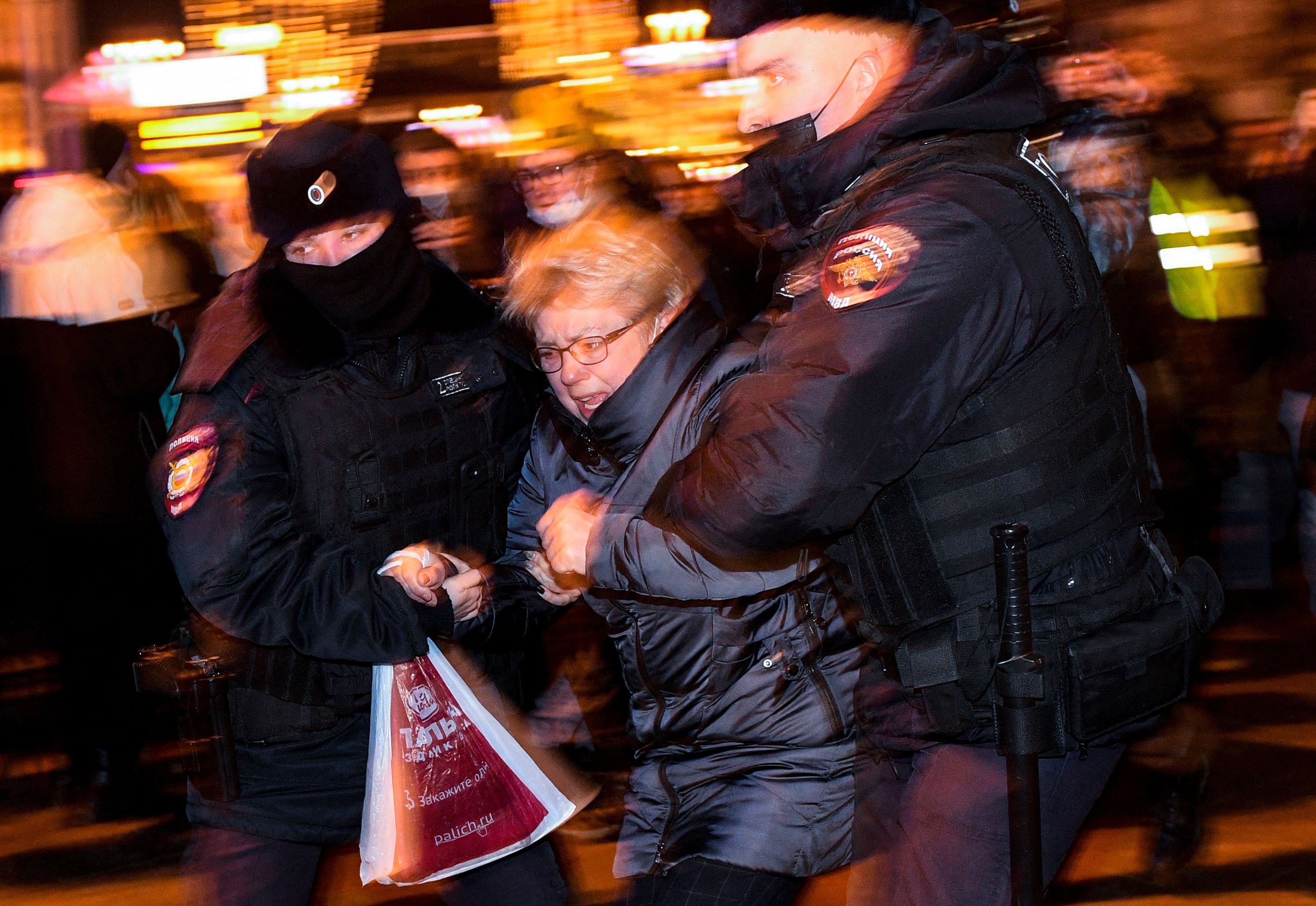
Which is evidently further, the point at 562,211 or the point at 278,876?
the point at 562,211

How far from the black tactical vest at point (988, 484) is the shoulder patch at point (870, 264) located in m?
0.09

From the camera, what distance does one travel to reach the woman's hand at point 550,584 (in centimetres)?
271

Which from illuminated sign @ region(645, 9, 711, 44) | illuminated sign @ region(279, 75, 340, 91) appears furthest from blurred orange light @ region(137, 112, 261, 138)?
illuminated sign @ region(645, 9, 711, 44)

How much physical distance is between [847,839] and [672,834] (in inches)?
11.6

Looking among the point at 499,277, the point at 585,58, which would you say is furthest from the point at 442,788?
the point at 585,58

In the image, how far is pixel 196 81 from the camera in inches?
496

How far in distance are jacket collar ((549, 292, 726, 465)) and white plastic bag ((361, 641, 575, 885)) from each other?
575 millimetres

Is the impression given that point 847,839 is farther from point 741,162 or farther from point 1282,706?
point 1282,706

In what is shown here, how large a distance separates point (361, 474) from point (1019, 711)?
128 cm

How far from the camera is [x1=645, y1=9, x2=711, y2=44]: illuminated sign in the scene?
15797 mm

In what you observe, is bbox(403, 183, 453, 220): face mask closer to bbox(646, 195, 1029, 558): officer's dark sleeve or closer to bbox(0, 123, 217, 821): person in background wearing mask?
bbox(0, 123, 217, 821): person in background wearing mask

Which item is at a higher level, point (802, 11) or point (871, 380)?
point (802, 11)

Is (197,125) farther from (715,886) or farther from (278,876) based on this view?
(715,886)

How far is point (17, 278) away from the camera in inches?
187
